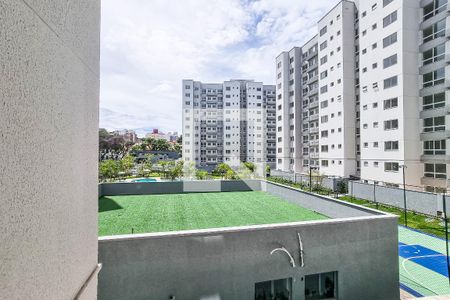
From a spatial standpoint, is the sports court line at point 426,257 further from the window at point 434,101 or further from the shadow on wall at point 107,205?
the shadow on wall at point 107,205

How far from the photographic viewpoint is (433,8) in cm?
2650

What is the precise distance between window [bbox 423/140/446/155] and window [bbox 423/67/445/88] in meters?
6.11

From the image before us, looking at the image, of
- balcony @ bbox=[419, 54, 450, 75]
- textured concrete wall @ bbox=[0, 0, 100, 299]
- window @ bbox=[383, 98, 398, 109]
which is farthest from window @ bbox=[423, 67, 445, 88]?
textured concrete wall @ bbox=[0, 0, 100, 299]

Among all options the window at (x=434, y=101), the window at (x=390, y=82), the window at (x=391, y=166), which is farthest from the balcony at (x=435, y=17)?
the window at (x=391, y=166)

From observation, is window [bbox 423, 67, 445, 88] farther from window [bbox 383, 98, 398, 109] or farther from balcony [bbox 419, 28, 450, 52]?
window [bbox 383, 98, 398, 109]

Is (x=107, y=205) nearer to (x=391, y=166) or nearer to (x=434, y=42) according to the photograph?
(x=391, y=166)

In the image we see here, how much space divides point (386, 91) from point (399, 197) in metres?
12.8

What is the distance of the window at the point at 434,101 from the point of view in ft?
83.4

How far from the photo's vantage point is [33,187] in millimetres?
1872

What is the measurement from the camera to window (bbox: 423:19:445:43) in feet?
83.7

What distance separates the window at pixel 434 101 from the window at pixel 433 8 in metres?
8.58

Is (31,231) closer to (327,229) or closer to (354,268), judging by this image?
(327,229)

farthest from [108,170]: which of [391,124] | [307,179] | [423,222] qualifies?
[423,222]

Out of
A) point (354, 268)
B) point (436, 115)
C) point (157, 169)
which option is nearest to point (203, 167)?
point (157, 169)
